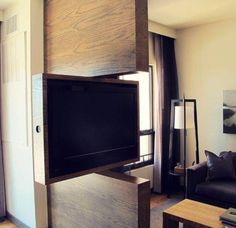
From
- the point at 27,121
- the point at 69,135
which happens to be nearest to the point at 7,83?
the point at 27,121

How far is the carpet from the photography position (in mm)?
2973

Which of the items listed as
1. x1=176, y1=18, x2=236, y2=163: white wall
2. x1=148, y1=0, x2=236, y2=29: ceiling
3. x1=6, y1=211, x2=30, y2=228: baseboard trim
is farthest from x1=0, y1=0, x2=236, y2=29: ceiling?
x1=6, y1=211, x2=30, y2=228: baseboard trim

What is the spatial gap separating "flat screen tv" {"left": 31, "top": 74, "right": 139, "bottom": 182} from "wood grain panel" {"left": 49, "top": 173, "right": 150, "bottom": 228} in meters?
0.15

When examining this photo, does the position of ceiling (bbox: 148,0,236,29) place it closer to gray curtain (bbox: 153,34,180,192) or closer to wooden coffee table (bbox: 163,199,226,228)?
gray curtain (bbox: 153,34,180,192)

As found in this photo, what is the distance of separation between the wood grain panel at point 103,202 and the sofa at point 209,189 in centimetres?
182

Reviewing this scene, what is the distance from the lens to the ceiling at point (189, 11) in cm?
298

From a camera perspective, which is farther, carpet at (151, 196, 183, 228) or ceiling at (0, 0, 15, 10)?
carpet at (151, 196, 183, 228)

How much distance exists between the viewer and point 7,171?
3.02m

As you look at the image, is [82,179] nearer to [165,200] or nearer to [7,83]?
[7,83]

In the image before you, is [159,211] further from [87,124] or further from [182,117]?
[87,124]

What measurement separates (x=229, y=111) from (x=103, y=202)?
2705 millimetres

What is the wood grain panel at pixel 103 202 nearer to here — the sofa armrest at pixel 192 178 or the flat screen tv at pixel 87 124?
the flat screen tv at pixel 87 124

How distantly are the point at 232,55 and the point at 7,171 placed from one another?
3286mm

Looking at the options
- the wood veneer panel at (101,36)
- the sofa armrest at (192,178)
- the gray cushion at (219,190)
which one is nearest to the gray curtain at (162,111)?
the sofa armrest at (192,178)
